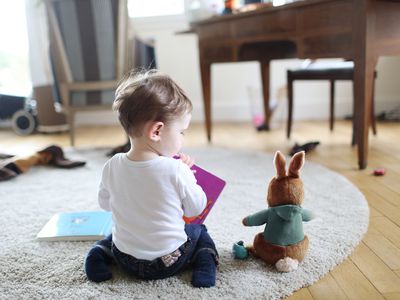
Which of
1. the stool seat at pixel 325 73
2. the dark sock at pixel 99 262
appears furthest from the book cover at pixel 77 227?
the stool seat at pixel 325 73

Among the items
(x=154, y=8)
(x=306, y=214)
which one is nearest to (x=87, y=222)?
(x=306, y=214)

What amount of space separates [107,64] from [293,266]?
66.4 inches

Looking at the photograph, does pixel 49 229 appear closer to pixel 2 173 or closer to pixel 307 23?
pixel 2 173

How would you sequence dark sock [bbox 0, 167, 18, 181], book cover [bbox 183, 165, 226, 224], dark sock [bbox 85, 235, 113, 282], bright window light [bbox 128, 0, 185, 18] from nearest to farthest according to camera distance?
dark sock [bbox 85, 235, 113, 282] < book cover [bbox 183, 165, 226, 224] < dark sock [bbox 0, 167, 18, 181] < bright window light [bbox 128, 0, 185, 18]

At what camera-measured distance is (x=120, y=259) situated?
35.9 inches

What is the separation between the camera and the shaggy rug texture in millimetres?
858

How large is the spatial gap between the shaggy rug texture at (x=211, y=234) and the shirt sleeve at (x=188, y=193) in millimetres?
155

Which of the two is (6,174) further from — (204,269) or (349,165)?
(349,165)

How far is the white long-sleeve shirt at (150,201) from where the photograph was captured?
0.83 metres

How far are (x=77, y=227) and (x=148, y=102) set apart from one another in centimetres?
54

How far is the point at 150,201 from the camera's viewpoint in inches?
32.9

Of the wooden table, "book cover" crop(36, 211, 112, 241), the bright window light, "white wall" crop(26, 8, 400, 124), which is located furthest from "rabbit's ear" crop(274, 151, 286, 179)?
the bright window light

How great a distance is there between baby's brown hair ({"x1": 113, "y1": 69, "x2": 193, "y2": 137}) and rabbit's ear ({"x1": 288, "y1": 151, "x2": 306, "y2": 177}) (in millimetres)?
256

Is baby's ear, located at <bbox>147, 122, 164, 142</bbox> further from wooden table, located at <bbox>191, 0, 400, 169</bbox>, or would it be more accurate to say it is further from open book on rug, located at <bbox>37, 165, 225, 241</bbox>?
wooden table, located at <bbox>191, 0, 400, 169</bbox>
